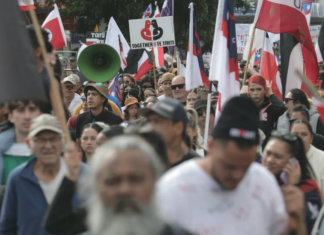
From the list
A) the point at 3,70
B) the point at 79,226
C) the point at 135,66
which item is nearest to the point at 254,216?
the point at 79,226

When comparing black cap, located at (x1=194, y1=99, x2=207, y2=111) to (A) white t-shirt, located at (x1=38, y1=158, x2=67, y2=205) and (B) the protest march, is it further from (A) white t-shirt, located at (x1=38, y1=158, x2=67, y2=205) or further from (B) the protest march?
(A) white t-shirt, located at (x1=38, y1=158, x2=67, y2=205)

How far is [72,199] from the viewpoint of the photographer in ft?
11.1

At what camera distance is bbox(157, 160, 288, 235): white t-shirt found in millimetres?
3031

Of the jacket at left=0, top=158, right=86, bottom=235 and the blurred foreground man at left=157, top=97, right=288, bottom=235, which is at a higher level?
the blurred foreground man at left=157, top=97, right=288, bottom=235

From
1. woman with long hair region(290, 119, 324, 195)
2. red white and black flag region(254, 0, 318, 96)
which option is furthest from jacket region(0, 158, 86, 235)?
red white and black flag region(254, 0, 318, 96)

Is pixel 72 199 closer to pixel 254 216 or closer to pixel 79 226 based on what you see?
pixel 79 226

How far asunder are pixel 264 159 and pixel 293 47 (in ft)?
17.2

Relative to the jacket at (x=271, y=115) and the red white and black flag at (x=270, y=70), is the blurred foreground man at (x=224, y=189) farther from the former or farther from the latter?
the red white and black flag at (x=270, y=70)

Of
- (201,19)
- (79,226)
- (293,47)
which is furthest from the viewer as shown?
(201,19)

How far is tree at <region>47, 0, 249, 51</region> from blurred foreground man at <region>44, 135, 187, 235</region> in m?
26.5

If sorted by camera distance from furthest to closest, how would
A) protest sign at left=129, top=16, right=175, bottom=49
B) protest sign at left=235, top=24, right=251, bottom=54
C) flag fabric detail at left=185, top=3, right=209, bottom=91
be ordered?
protest sign at left=235, top=24, right=251, bottom=54 < protest sign at left=129, top=16, right=175, bottom=49 < flag fabric detail at left=185, top=3, right=209, bottom=91

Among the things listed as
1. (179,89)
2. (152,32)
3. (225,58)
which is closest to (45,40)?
(225,58)

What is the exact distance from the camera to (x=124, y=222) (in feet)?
7.59

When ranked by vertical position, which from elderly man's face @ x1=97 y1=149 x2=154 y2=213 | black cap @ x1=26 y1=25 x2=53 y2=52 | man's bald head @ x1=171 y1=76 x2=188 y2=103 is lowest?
man's bald head @ x1=171 y1=76 x2=188 y2=103
